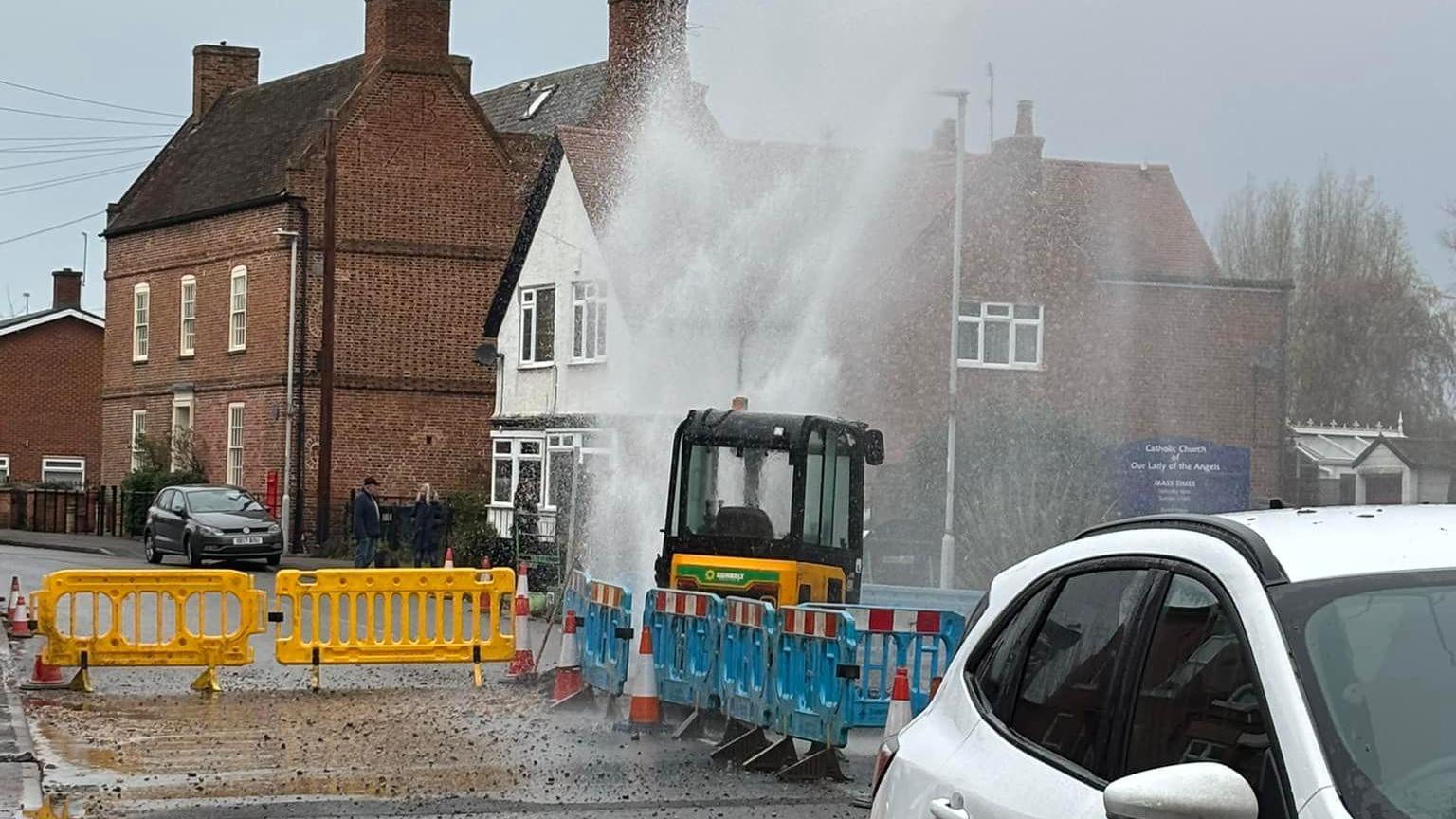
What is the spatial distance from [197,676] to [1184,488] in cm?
1735

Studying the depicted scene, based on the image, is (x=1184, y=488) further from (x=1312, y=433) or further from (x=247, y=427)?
(x=247, y=427)

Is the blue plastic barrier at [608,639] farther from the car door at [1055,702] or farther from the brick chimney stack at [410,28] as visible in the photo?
the brick chimney stack at [410,28]

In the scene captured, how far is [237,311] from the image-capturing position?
49094 millimetres

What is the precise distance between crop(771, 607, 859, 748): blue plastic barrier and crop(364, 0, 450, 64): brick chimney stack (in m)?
35.8

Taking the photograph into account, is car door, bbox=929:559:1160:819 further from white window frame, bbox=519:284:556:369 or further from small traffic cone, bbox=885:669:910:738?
white window frame, bbox=519:284:556:369

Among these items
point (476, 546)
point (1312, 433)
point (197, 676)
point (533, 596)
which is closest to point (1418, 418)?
point (1312, 433)

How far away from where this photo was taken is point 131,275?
181 ft

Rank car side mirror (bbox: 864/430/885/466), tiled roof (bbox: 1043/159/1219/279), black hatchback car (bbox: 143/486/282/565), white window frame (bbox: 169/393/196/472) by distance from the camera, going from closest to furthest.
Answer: car side mirror (bbox: 864/430/885/466) < black hatchback car (bbox: 143/486/282/565) < tiled roof (bbox: 1043/159/1219/279) < white window frame (bbox: 169/393/196/472)

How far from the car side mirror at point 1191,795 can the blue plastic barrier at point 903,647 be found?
971 cm

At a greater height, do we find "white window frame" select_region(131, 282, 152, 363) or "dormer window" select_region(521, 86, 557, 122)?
"dormer window" select_region(521, 86, 557, 122)

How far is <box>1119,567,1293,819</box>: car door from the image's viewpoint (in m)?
3.48

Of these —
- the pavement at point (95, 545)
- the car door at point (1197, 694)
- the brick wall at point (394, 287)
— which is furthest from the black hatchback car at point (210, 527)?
the car door at point (1197, 694)

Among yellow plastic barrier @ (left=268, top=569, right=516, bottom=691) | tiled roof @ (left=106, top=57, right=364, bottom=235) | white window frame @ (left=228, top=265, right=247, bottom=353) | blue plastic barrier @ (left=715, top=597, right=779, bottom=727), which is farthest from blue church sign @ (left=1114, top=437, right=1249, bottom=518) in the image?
white window frame @ (left=228, top=265, right=247, bottom=353)

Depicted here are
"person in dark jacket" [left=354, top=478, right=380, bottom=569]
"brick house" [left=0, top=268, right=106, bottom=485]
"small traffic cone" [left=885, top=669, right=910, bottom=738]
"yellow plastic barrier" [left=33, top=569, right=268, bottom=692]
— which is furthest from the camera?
"brick house" [left=0, top=268, right=106, bottom=485]
